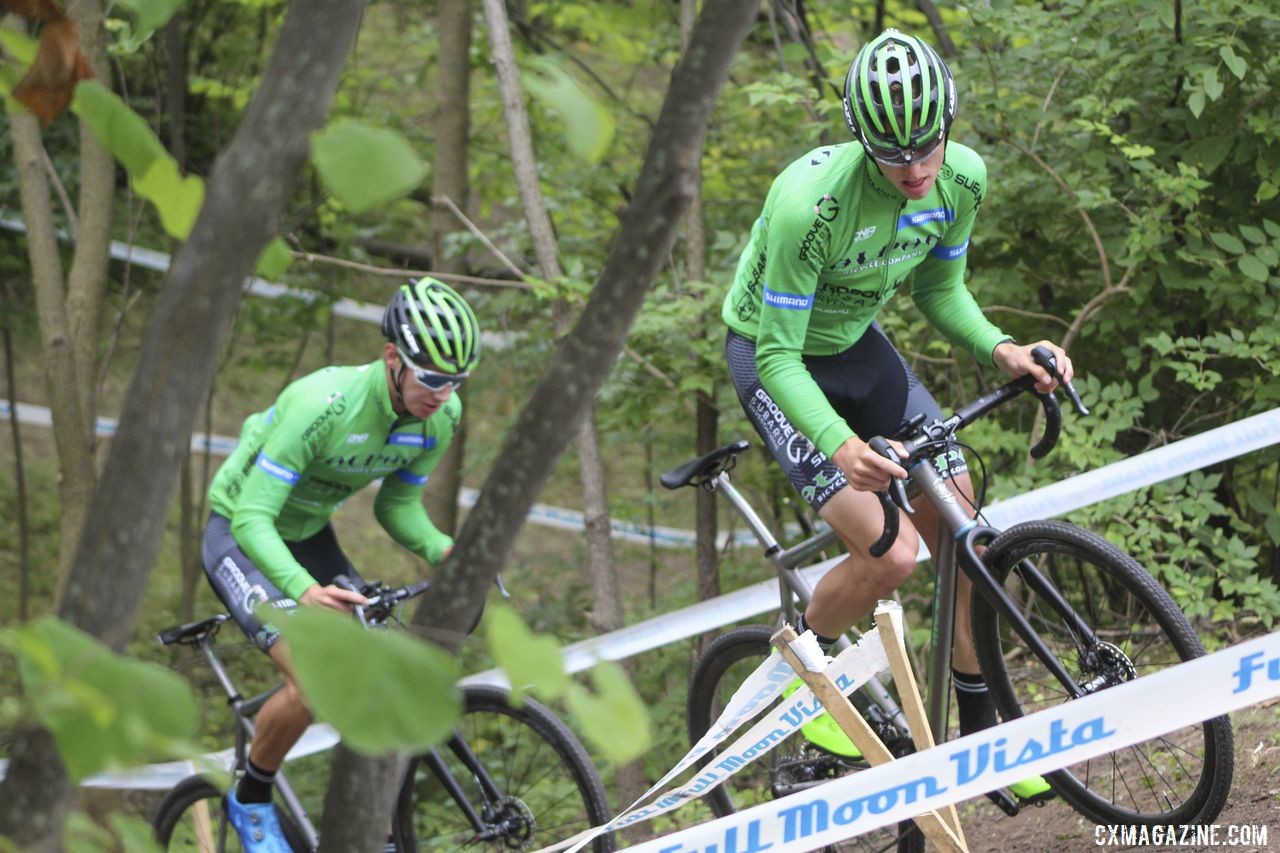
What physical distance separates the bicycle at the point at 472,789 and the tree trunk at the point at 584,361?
2712 millimetres

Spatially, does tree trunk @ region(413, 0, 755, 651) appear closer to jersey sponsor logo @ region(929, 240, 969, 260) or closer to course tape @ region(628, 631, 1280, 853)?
course tape @ region(628, 631, 1280, 853)

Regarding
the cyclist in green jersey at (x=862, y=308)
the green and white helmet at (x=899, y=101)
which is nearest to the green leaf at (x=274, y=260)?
the cyclist in green jersey at (x=862, y=308)

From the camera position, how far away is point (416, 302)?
4496 mm

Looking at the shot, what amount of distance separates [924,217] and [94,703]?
10.4ft

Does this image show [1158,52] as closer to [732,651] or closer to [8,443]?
[732,651]

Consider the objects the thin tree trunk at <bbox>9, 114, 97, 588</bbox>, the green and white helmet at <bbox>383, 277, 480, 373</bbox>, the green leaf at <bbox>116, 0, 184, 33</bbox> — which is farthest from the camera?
the thin tree trunk at <bbox>9, 114, 97, 588</bbox>

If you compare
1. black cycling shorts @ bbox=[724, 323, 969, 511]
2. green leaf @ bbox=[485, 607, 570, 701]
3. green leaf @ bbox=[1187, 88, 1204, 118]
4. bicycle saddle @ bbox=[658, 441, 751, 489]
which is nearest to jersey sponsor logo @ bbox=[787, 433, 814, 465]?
black cycling shorts @ bbox=[724, 323, 969, 511]

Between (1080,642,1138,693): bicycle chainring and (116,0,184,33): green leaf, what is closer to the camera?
(116,0,184,33): green leaf

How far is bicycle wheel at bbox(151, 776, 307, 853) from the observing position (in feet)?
15.8

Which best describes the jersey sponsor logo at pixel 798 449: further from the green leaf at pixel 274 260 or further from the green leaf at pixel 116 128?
the green leaf at pixel 116 128

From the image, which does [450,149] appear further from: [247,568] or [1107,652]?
[1107,652]

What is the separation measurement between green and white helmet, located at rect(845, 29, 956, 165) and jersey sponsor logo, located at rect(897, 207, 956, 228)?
30cm

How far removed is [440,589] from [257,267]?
0.41 m

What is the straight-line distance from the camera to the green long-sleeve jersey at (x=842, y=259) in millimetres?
3764
